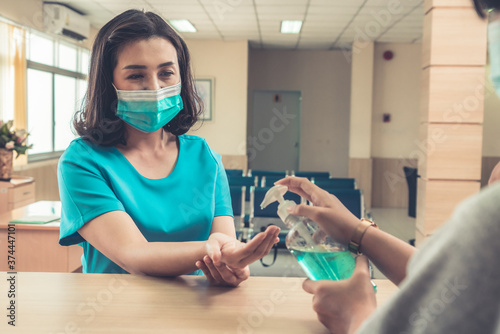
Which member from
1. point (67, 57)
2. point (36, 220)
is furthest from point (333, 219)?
point (67, 57)

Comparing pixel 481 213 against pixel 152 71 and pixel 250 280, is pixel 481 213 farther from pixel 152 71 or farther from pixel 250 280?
pixel 152 71

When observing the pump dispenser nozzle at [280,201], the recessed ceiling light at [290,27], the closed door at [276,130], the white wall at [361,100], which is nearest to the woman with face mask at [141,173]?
the pump dispenser nozzle at [280,201]

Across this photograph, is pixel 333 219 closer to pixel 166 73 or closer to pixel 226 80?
pixel 166 73

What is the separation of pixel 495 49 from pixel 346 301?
41cm

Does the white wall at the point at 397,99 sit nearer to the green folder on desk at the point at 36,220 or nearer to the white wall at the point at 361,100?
the white wall at the point at 361,100

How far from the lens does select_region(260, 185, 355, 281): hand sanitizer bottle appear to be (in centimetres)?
81

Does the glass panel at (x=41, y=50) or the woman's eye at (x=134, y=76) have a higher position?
the glass panel at (x=41, y=50)

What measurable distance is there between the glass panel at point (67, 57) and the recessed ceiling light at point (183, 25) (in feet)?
Answer: 5.57

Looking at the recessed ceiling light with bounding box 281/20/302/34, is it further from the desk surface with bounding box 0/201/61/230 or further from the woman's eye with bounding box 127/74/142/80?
the woman's eye with bounding box 127/74/142/80

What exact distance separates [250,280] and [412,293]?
2.38 feet

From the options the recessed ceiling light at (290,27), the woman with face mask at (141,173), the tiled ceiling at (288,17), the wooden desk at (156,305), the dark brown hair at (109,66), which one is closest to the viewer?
the wooden desk at (156,305)

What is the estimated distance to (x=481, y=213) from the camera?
0.33 m

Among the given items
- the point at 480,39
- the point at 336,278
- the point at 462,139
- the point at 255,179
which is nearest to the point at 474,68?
the point at 480,39

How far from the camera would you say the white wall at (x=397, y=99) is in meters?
9.23
